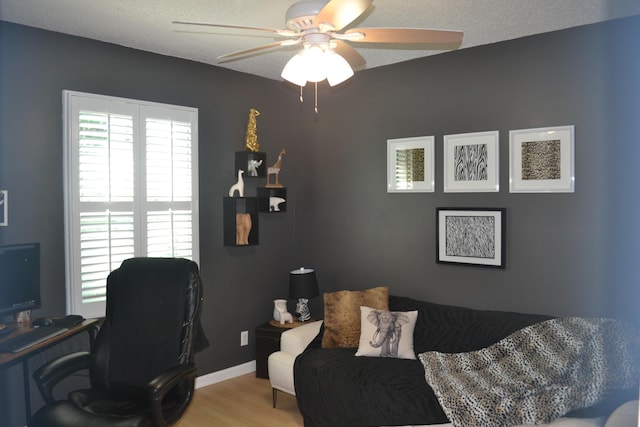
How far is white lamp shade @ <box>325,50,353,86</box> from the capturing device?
2475 mm

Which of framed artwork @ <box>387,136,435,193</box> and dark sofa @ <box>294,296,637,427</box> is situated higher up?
framed artwork @ <box>387,136,435,193</box>

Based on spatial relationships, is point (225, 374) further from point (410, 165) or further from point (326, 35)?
point (326, 35)

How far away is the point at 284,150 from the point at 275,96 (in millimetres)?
509

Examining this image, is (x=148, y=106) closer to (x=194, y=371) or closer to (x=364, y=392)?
(x=194, y=371)

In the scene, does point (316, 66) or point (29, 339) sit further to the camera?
point (29, 339)

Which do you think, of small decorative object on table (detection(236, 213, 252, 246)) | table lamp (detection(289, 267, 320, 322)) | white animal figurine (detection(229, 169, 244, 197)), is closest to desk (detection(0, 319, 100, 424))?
small decorative object on table (detection(236, 213, 252, 246))

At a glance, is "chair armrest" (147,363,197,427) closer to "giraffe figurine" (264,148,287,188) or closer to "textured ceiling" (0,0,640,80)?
"textured ceiling" (0,0,640,80)

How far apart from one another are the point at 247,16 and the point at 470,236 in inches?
85.5

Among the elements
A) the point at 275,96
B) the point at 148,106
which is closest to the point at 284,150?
the point at 275,96

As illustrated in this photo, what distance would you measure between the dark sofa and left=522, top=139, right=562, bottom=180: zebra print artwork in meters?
0.94

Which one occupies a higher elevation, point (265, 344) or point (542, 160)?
point (542, 160)

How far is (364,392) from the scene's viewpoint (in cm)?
321

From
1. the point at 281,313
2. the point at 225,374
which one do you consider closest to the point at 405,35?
the point at 281,313

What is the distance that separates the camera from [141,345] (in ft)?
9.14
